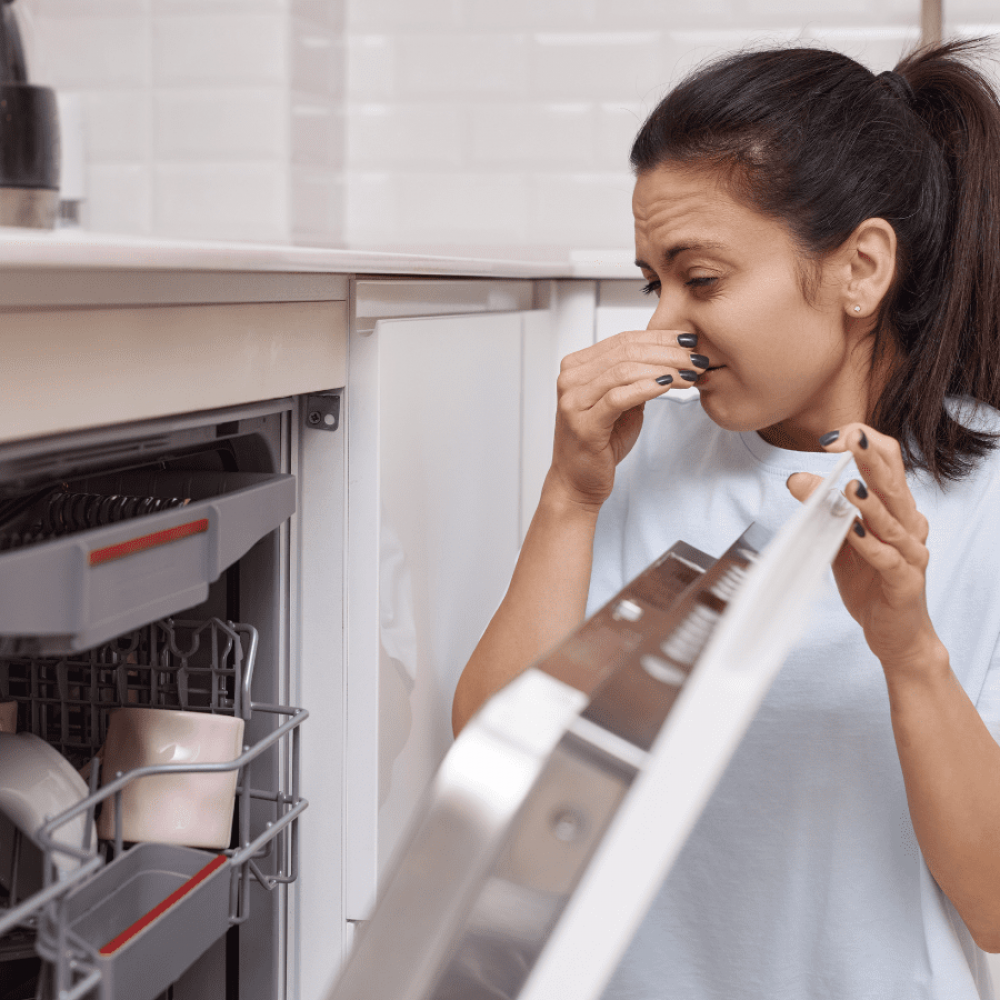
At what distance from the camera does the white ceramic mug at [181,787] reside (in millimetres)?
730

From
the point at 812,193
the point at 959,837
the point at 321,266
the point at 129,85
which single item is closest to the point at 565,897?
the point at 321,266

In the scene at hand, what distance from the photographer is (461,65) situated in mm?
1876

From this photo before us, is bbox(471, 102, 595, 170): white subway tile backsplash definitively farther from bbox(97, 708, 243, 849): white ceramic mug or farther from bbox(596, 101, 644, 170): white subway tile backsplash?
bbox(97, 708, 243, 849): white ceramic mug

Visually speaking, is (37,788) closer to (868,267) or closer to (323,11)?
(868,267)

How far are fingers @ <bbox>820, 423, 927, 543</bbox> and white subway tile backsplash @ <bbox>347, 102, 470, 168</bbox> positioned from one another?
4.57 feet

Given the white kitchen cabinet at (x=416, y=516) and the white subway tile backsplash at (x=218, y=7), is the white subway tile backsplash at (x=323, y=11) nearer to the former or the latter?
the white subway tile backsplash at (x=218, y=7)

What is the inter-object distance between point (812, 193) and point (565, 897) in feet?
2.44

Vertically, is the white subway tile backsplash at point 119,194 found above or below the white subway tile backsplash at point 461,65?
below

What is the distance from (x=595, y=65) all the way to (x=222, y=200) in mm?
642

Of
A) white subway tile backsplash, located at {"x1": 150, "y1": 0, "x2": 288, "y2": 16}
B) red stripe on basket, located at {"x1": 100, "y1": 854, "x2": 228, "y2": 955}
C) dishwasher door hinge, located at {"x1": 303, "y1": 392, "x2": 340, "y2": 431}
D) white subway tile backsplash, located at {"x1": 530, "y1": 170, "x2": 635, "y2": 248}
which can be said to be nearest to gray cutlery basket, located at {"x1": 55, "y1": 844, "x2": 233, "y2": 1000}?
red stripe on basket, located at {"x1": 100, "y1": 854, "x2": 228, "y2": 955}

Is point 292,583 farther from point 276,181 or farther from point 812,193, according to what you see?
point 276,181

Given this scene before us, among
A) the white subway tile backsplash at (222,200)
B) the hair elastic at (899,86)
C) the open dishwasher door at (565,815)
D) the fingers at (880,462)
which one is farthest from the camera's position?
the white subway tile backsplash at (222,200)

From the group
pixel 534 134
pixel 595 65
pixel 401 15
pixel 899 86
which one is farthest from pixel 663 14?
pixel 899 86

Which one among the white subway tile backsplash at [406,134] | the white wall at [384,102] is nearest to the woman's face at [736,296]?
the white wall at [384,102]
